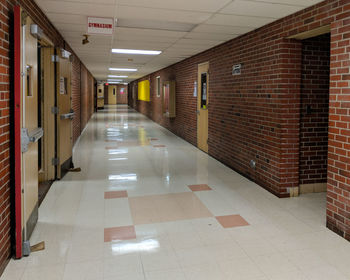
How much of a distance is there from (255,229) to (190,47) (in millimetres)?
4579

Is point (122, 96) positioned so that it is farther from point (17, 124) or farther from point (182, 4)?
point (17, 124)

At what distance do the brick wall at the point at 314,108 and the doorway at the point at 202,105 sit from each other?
317 cm

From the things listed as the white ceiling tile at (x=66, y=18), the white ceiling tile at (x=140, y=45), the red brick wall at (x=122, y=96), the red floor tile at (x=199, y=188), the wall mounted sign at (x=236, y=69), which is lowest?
the red floor tile at (x=199, y=188)

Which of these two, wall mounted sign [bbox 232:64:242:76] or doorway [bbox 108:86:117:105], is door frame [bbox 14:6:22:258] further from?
doorway [bbox 108:86:117:105]

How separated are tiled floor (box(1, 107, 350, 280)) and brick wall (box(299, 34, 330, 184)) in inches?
16.3

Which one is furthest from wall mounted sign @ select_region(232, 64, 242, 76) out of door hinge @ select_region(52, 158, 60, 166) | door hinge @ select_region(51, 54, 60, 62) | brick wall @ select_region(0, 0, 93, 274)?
brick wall @ select_region(0, 0, 93, 274)

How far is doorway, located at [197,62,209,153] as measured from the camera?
733 cm

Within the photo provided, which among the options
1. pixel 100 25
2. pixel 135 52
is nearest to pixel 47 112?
pixel 100 25

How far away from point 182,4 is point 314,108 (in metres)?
2.25

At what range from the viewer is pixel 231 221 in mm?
3393

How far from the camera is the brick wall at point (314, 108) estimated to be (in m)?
4.21

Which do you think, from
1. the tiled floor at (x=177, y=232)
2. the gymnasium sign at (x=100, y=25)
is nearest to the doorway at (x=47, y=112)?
the tiled floor at (x=177, y=232)

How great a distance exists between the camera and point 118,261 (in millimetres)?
2541

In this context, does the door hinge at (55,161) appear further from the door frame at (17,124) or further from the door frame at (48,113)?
the door frame at (17,124)
